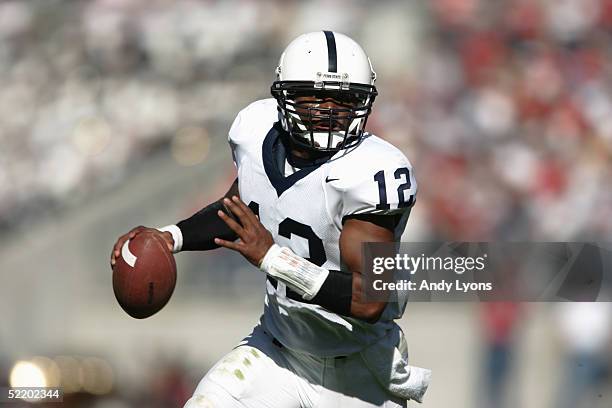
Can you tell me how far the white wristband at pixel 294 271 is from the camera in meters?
2.64

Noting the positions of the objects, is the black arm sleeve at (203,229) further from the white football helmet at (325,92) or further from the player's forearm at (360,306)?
the player's forearm at (360,306)

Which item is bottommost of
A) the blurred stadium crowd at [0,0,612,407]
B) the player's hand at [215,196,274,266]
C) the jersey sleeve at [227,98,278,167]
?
the player's hand at [215,196,274,266]

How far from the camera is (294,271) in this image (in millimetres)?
2650

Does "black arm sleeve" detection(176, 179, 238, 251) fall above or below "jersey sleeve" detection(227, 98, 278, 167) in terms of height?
below

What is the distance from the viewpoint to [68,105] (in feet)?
26.3

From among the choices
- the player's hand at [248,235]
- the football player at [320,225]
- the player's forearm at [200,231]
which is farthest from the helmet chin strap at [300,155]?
the player's hand at [248,235]

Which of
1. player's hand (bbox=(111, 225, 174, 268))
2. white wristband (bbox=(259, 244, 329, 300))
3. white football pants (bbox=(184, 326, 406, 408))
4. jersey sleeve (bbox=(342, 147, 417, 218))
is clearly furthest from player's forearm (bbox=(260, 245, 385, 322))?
player's hand (bbox=(111, 225, 174, 268))

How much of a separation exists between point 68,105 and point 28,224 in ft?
3.37

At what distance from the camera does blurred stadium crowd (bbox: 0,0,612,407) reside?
6922 mm

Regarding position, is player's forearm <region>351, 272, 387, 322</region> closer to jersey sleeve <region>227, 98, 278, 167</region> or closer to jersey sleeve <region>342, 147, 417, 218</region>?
jersey sleeve <region>342, 147, 417, 218</region>

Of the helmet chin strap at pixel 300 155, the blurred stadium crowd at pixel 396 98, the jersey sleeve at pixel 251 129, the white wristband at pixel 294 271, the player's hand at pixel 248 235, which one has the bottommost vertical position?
the white wristband at pixel 294 271

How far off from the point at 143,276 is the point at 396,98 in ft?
16.0

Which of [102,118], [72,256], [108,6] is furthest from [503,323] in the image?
[108,6]

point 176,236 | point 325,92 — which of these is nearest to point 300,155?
point 325,92
